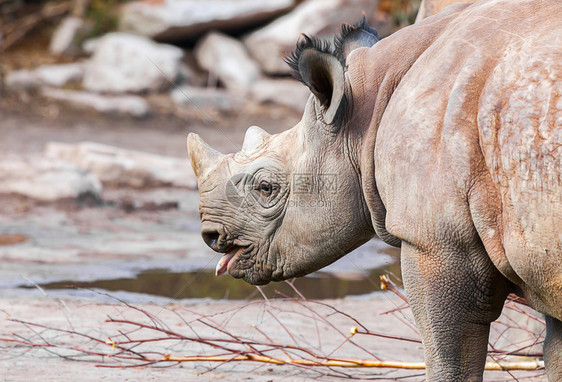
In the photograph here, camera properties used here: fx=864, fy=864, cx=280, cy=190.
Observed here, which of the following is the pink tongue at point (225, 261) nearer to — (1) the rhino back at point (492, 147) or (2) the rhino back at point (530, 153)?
(1) the rhino back at point (492, 147)

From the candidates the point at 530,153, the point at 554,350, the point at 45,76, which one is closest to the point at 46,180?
the point at 45,76

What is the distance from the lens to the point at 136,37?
1783cm

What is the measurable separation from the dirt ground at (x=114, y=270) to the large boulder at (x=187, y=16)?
3.70 m

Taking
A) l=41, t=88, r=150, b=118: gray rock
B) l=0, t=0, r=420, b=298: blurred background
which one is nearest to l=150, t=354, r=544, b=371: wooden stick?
l=0, t=0, r=420, b=298: blurred background

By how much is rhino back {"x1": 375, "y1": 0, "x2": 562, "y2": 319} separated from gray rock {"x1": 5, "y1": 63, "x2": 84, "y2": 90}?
14460mm

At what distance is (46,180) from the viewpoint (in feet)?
34.1

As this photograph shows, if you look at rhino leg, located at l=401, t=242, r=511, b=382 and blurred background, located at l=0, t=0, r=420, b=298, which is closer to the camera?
rhino leg, located at l=401, t=242, r=511, b=382

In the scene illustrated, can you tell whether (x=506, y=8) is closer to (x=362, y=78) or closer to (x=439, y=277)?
(x=362, y=78)

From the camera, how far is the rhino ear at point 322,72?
3.30 meters

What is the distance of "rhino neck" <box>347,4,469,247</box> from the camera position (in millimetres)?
3266

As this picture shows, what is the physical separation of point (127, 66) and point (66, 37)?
6.36 feet

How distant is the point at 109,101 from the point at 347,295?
33.3 feet

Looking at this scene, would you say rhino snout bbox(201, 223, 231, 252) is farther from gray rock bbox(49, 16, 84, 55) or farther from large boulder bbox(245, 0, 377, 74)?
gray rock bbox(49, 16, 84, 55)

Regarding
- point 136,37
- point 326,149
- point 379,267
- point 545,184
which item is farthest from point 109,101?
point 545,184
